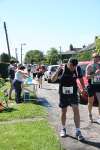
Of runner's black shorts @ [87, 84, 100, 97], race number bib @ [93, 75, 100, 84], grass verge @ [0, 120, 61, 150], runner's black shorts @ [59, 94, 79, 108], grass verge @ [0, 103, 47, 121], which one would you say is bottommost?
grass verge @ [0, 120, 61, 150]

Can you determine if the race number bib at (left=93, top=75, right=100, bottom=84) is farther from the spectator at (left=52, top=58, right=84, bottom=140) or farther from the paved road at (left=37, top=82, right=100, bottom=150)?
the spectator at (left=52, top=58, right=84, bottom=140)

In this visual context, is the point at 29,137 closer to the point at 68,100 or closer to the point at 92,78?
the point at 68,100

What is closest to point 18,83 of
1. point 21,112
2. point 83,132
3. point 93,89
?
point 21,112

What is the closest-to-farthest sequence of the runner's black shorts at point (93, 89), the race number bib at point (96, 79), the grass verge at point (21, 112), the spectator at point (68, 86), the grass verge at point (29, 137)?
the grass verge at point (29, 137)
the spectator at point (68, 86)
the race number bib at point (96, 79)
the runner's black shorts at point (93, 89)
the grass verge at point (21, 112)

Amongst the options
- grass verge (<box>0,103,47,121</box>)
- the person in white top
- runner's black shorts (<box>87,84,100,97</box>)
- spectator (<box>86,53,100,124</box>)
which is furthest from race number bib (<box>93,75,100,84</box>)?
the person in white top

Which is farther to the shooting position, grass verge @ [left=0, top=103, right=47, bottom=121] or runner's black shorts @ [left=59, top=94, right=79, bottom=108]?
grass verge @ [left=0, top=103, right=47, bottom=121]

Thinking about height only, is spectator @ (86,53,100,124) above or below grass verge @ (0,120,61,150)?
above

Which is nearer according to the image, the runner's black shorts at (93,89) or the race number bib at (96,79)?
the race number bib at (96,79)

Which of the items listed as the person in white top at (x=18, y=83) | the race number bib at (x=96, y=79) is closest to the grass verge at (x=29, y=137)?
the race number bib at (x=96, y=79)

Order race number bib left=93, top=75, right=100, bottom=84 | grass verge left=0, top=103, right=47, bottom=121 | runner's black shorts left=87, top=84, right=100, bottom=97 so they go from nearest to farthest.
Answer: race number bib left=93, top=75, right=100, bottom=84 → runner's black shorts left=87, top=84, right=100, bottom=97 → grass verge left=0, top=103, right=47, bottom=121

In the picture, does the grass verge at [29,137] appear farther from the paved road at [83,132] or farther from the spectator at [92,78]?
the spectator at [92,78]

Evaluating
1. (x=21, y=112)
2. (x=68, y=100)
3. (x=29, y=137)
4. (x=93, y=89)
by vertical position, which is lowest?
(x=29, y=137)

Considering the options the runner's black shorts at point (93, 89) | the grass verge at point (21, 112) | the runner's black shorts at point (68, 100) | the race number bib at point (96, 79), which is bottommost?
the grass verge at point (21, 112)

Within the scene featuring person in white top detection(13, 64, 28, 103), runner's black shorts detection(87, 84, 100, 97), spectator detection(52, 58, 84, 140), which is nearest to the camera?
spectator detection(52, 58, 84, 140)
